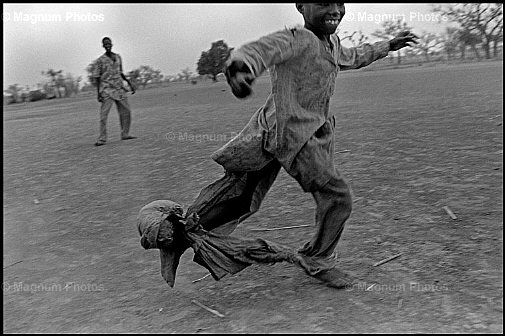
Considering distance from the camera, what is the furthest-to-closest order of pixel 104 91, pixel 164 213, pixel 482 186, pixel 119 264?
pixel 104 91 → pixel 482 186 → pixel 119 264 → pixel 164 213

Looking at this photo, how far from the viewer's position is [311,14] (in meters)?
3.74

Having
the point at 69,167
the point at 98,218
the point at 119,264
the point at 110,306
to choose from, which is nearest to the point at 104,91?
the point at 69,167

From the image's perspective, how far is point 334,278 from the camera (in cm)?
413

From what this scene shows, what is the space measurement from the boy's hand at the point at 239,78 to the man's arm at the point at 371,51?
1.20m

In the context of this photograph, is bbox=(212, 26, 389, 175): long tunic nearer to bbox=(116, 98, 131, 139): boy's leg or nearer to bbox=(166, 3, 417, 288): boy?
bbox=(166, 3, 417, 288): boy

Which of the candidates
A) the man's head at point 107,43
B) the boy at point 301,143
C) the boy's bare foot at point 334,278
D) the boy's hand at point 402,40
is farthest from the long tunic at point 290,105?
the man's head at point 107,43

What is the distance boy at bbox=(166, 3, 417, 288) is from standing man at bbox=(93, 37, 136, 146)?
8.45 m

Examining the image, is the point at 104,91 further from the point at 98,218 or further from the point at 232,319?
the point at 232,319

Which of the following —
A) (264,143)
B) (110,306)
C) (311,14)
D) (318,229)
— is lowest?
(110,306)

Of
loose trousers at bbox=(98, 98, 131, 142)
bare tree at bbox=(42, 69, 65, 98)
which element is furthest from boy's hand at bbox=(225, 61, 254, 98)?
bare tree at bbox=(42, 69, 65, 98)

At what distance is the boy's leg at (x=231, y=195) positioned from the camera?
414cm

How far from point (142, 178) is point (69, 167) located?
200cm

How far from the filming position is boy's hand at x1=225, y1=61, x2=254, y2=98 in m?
3.06

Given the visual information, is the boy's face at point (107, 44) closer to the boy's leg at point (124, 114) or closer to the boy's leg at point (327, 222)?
the boy's leg at point (124, 114)
